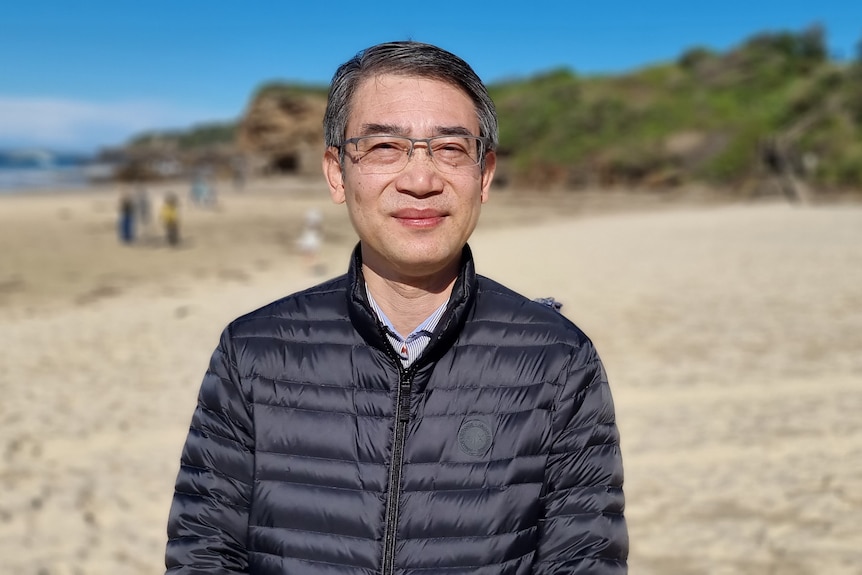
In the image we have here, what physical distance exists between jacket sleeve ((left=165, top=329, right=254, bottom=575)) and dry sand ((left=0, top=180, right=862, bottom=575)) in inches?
108

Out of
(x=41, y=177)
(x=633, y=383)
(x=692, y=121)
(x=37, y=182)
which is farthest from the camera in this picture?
(x=41, y=177)

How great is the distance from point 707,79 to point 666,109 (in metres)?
6.28

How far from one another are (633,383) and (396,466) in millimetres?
5677

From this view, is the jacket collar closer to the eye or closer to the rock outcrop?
the eye

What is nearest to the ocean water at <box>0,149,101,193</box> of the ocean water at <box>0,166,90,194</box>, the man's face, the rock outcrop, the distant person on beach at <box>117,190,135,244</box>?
the ocean water at <box>0,166,90,194</box>

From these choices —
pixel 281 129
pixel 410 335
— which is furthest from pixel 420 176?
pixel 281 129

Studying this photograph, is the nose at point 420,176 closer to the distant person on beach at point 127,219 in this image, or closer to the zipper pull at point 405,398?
the zipper pull at point 405,398

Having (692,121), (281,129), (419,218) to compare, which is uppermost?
(281,129)

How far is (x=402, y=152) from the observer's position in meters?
1.69

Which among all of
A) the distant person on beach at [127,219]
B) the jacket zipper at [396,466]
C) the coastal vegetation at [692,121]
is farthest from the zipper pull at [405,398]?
the coastal vegetation at [692,121]

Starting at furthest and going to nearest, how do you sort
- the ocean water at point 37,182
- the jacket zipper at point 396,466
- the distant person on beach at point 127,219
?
the ocean water at point 37,182 < the distant person on beach at point 127,219 < the jacket zipper at point 396,466

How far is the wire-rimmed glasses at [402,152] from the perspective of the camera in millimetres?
1677

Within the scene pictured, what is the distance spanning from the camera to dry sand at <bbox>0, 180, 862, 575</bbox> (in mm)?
4246

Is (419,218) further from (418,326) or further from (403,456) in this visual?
(403,456)
